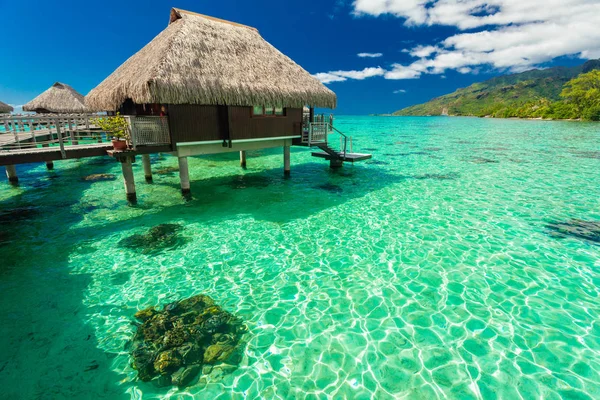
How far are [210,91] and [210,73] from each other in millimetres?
916

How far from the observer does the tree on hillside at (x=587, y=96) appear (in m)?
65.2

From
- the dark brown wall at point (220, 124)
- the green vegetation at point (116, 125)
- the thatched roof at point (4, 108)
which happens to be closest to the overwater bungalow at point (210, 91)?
the dark brown wall at point (220, 124)

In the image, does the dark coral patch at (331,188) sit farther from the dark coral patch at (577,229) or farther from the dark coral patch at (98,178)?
the dark coral patch at (98,178)

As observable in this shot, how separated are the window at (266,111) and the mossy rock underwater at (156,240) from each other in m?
6.66

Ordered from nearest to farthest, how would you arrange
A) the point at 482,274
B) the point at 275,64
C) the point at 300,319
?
the point at 300,319 < the point at 482,274 < the point at 275,64

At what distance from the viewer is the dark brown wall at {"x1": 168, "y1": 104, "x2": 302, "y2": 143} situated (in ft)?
36.4

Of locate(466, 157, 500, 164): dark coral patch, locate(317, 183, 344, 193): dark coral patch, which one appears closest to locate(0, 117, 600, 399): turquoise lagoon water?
locate(317, 183, 344, 193): dark coral patch

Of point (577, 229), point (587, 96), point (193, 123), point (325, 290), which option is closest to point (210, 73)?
point (193, 123)

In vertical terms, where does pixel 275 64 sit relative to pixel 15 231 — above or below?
above

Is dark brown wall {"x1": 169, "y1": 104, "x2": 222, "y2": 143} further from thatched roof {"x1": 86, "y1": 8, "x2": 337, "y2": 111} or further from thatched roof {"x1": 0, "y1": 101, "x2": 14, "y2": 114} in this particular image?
thatched roof {"x1": 0, "y1": 101, "x2": 14, "y2": 114}

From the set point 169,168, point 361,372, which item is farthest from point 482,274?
point 169,168

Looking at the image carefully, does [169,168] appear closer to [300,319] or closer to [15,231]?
[15,231]

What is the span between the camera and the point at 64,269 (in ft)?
23.7

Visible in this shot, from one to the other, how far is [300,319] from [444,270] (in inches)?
158
